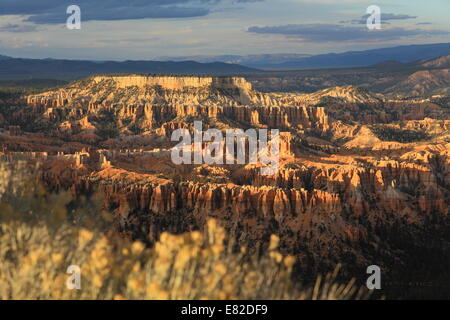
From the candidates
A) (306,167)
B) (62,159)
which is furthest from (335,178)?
(62,159)

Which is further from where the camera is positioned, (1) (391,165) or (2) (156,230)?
(1) (391,165)

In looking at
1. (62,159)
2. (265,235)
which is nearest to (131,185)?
(265,235)

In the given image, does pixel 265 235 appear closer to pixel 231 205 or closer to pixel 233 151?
pixel 231 205

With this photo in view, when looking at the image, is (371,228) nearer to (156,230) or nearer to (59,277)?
(156,230)

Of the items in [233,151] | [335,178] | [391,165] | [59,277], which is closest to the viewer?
[59,277]

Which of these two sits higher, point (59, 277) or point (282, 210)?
point (59, 277)
